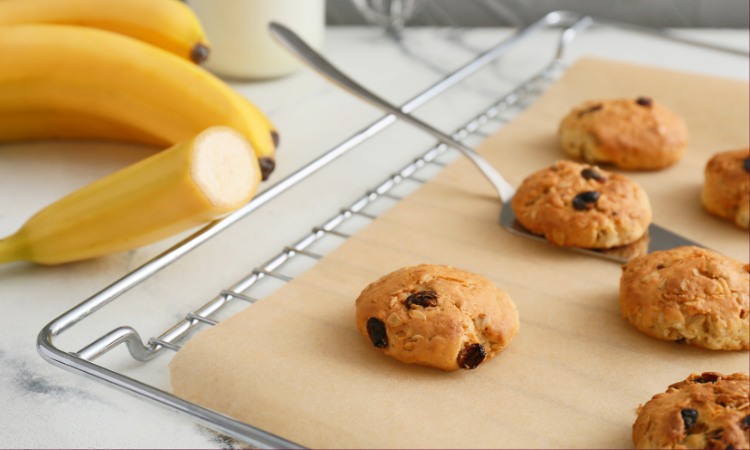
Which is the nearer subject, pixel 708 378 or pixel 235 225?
pixel 708 378

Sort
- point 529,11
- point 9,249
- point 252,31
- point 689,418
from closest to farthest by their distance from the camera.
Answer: point 689,418 → point 9,249 → point 252,31 → point 529,11

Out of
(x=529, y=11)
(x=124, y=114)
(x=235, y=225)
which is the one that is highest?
(x=124, y=114)

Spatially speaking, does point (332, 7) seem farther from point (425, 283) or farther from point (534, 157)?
point (425, 283)

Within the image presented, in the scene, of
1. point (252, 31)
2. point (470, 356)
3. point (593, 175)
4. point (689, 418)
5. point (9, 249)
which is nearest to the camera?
point (689, 418)

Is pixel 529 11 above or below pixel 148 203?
below

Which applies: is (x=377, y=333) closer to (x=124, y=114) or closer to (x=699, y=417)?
(x=699, y=417)

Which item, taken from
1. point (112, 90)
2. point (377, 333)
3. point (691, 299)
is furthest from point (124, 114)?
point (691, 299)

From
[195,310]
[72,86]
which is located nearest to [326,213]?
[195,310]
